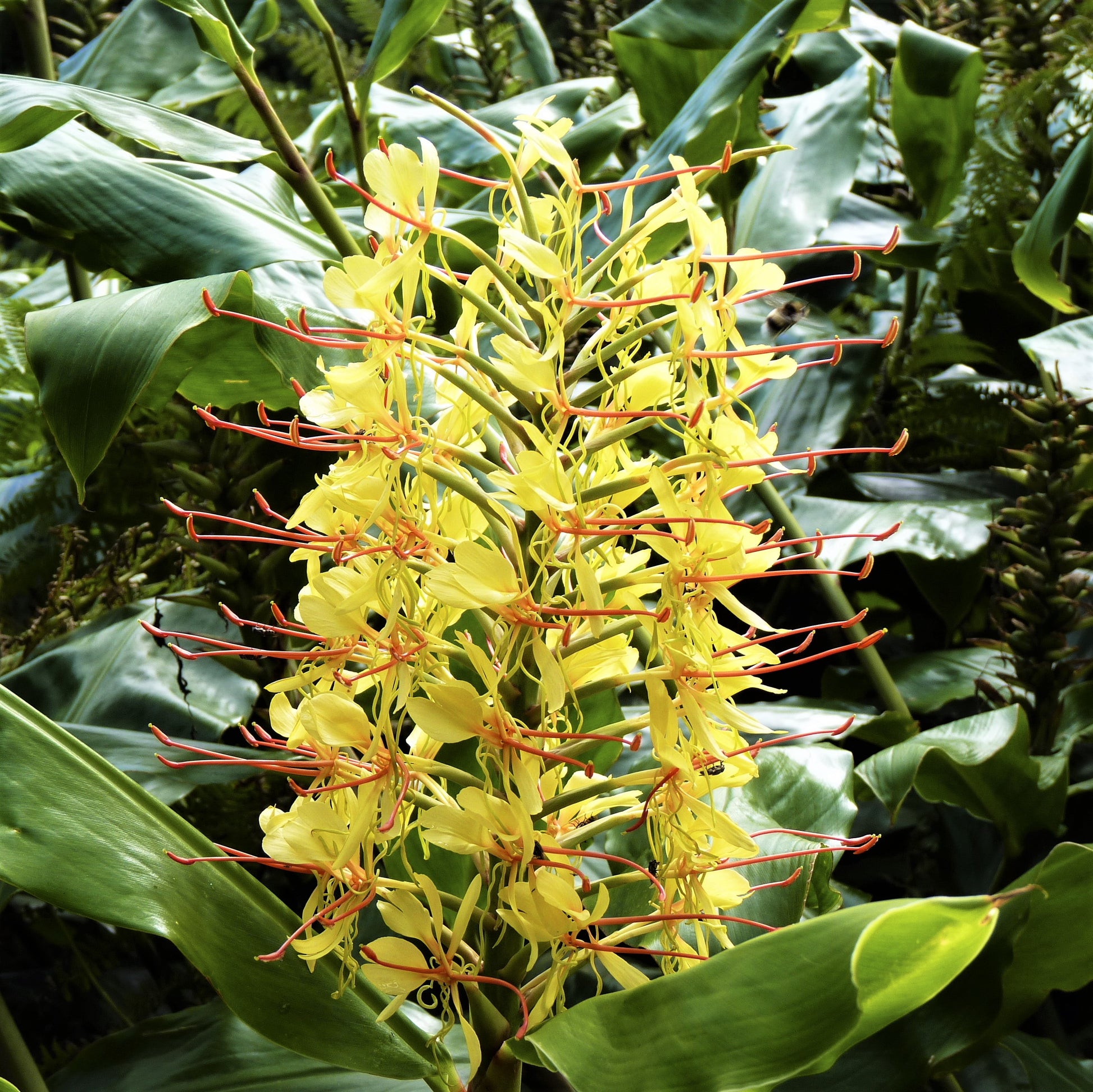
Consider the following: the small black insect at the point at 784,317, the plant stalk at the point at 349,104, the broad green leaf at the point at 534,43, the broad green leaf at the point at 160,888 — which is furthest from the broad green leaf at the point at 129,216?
the broad green leaf at the point at 534,43

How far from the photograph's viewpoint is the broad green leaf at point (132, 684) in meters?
0.65

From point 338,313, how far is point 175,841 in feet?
1.12

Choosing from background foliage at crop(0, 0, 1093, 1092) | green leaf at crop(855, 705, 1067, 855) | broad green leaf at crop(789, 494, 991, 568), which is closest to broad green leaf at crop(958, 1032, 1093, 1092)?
background foliage at crop(0, 0, 1093, 1092)

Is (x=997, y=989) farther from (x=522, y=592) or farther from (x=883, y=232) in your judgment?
(x=883, y=232)

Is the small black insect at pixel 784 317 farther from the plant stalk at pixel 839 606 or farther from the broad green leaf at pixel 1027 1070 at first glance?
the broad green leaf at pixel 1027 1070

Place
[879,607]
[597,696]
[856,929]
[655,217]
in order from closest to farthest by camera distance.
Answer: [856,929] < [655,217] < [597,696] < [879,607]

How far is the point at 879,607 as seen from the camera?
1066 millimetres

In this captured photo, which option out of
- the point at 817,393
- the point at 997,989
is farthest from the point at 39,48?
the point at 997,989

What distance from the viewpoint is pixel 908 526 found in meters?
0.80

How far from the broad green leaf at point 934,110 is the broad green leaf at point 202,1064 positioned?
85cm

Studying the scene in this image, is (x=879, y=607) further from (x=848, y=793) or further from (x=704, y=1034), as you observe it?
(x=704, y=1034)

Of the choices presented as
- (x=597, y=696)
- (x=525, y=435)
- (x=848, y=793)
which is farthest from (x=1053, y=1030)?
(x=525, y=435)

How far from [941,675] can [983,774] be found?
0.75 ft

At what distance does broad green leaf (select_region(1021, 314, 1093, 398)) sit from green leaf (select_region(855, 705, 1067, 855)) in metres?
0.24
